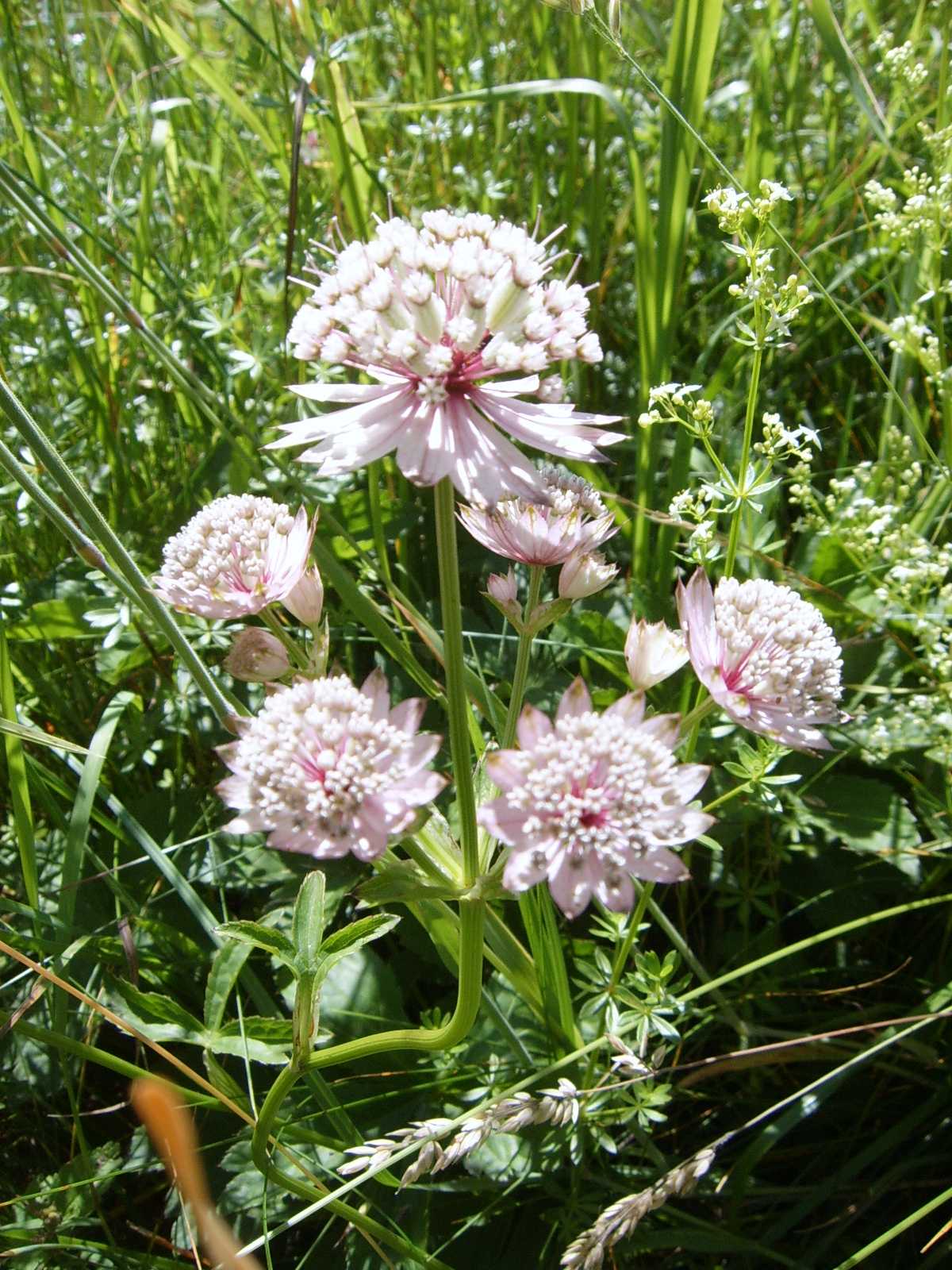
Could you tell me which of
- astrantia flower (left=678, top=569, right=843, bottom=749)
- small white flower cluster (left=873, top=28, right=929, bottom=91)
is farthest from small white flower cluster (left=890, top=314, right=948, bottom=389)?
astrantia flower (left=678, top=569, right=843, bottom=749)

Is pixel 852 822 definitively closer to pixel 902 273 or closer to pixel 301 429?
pixel 301 429

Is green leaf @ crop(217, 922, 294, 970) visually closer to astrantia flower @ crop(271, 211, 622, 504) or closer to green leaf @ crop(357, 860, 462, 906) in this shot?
green leaf @ crop(357, 860, 462, 906)

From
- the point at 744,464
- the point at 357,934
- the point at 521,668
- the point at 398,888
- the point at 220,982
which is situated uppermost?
the point at 744,464

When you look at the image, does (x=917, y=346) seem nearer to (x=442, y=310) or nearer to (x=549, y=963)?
(x=442, y=310)

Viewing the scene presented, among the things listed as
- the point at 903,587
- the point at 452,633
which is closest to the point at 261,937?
the point at 452,633

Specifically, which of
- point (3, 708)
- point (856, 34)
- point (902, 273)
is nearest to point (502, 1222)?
point (3, 708)

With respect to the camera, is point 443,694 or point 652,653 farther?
point 443,694
